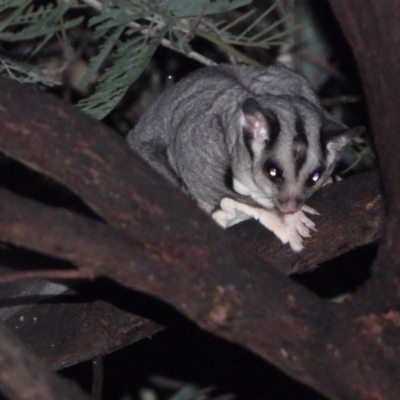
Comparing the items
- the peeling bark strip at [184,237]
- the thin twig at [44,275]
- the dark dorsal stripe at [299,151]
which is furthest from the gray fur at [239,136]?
the thin twig at [44,275]

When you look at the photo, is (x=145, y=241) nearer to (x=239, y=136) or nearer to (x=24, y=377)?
(x=24, y=377)

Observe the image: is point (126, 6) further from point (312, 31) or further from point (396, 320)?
point (396, 320)

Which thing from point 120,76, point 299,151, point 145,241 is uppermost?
point 145,241

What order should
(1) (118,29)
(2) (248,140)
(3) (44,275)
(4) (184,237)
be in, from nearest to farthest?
1. (3) (44,275)
2. (4) (184,237)
3. (2) (248,140)
4. (1) (118,29)

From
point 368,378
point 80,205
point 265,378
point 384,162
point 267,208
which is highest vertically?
point 384,162

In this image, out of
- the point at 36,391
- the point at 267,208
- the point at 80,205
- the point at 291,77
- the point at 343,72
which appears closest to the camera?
the point at 36,391

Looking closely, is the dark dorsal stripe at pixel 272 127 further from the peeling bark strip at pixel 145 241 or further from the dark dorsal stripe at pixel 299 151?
the peeling bark strip at pixel 145 241

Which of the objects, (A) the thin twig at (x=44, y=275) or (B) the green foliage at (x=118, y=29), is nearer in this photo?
(A) the thin twig at (x=44, y=275)

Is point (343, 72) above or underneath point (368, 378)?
underneath

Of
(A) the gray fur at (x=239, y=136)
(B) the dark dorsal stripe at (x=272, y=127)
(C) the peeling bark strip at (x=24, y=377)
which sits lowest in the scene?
(A) the gray fur at (x=239, y=136)

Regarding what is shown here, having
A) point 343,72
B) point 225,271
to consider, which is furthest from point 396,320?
point 343,72

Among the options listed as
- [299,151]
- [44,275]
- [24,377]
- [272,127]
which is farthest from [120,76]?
[24,377]
